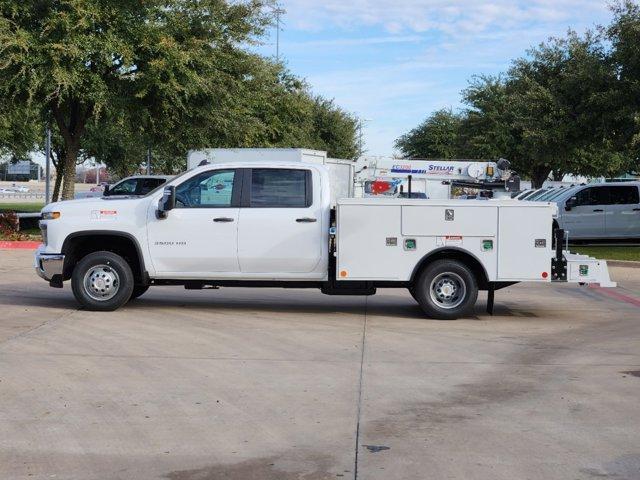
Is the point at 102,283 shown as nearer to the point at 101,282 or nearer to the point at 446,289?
the point at 101,282

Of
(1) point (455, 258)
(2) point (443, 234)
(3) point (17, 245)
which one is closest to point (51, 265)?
(2) point (443, 234)

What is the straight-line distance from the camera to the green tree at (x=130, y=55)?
22.9 meters

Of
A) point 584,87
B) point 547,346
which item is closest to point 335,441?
point 547,346

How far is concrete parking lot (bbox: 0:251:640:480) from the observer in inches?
248

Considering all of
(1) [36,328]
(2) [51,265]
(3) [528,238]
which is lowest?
(1) [36,328]

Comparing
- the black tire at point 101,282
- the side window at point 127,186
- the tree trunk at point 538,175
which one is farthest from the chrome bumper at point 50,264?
the tree trunk at point 538,175

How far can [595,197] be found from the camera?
A: 2753 centimetres

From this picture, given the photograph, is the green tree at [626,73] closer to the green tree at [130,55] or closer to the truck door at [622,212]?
the truck door at [622,212]

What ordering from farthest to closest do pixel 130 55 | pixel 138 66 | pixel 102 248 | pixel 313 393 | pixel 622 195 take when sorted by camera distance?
pixel 622 195 → pixel 138 66 → pixel 130 55 → pixel 102 248 → pixel 313 393

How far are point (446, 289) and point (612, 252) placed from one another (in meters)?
13.7

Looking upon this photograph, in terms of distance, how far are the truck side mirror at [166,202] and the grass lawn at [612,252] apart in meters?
13.7

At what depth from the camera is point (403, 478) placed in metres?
5.97

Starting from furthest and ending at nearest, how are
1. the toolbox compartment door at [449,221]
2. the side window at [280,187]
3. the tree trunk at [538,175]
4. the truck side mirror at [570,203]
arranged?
1. the tree trunk at [538,175]
2. the truck side mirror at [570,203]
3. the side window at [280,187]
4. the toolbox compartment door at [449,221]

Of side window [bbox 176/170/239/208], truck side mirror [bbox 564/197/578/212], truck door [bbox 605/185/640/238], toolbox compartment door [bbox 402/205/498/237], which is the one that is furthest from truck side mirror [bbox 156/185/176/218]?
truck door [bbox 605/185/640/238]
